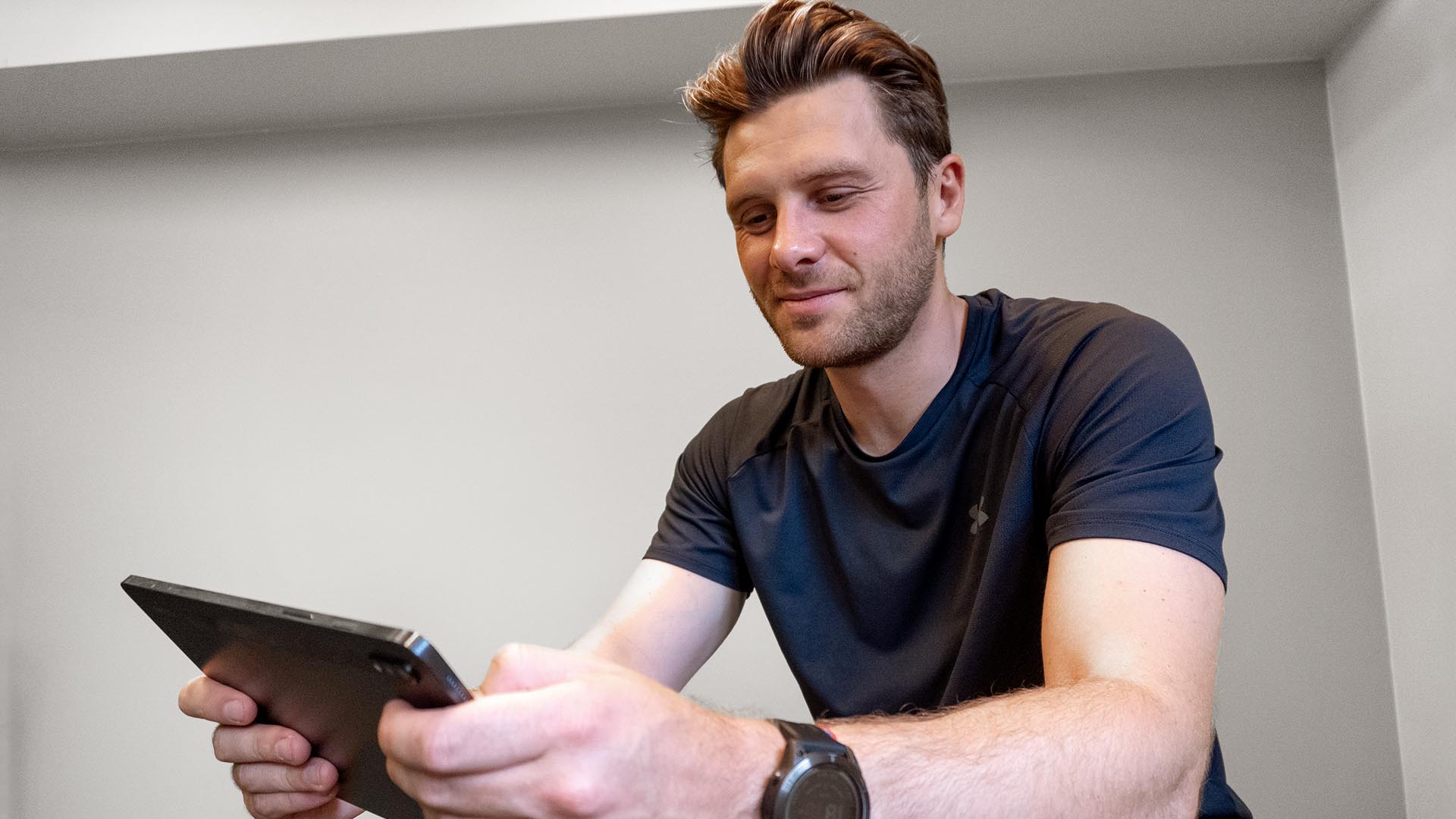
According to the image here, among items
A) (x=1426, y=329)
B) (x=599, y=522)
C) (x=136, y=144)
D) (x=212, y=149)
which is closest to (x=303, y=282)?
(x=212, y=149)

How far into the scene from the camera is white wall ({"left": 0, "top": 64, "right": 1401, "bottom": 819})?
7.93 ft

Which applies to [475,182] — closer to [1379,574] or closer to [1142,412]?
[1142,412]

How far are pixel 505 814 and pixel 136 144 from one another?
2878 mm

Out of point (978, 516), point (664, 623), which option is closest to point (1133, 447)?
point (978, 516)

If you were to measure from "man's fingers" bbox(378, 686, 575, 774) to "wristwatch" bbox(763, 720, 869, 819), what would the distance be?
0.17 m

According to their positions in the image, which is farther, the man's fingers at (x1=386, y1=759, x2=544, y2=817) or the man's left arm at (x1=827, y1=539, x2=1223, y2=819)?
the man's left arm at (x1=827, y1=539, x2=1223, y2=819)

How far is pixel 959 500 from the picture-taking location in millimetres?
1419

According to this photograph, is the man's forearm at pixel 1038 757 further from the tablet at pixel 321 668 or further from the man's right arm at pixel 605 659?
the man's right arm at pixel 605 659

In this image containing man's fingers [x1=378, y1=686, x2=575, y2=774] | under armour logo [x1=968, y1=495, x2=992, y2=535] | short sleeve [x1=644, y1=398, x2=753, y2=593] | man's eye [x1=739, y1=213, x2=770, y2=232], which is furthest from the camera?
short sleeve [x1=644, y1=398, x2=753, y2=593]

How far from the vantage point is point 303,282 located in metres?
2.84

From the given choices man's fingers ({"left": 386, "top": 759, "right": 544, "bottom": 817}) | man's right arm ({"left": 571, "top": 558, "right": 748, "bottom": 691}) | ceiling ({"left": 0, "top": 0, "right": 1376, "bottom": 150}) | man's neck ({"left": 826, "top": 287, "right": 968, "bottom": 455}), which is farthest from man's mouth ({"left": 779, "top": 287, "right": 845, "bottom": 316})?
ceiling ({"left": 0, "top": 0, "right": 1376, "bottom": 150})

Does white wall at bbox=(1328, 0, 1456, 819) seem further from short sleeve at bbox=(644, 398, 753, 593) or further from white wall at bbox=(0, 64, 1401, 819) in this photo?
short sleeve at bbox=(644, 398, 753, 593)

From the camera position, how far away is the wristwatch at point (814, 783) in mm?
722

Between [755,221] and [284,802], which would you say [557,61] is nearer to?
[755,221]
